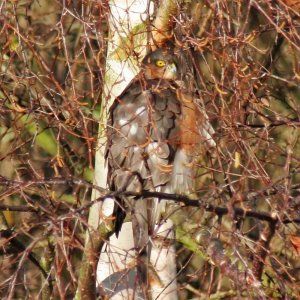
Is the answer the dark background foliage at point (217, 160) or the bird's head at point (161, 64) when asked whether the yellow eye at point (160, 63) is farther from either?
the dark background foliage at point (217, 160)

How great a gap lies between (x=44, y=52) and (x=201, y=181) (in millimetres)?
1517

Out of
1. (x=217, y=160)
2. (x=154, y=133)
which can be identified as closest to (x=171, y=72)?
(x=154, y=133)

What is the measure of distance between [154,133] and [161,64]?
324 millimetres

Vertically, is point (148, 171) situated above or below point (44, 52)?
below

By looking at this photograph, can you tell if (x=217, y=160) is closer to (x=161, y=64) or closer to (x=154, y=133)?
(x=154, y=133)

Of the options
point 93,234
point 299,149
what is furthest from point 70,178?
point 299,149

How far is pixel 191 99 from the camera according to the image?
4.55 m

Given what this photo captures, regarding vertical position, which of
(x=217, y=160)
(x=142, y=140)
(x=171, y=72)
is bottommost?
(x=217, y=160)

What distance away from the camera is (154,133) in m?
4.73

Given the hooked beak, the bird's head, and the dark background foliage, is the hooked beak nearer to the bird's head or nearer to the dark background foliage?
the bird's head

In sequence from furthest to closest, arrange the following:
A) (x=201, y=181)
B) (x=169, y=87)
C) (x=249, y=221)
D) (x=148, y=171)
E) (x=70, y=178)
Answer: (x=249, y=221), (x=201, y=181), (x=148, y=171), (x=169, y=87), (x=70, y=178)

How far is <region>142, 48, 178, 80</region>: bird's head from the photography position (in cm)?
460

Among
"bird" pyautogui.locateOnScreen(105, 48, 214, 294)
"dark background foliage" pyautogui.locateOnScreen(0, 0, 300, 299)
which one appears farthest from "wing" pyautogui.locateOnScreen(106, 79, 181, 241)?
"dark background foliage" pyautogui.locateOnScreen(0, 0, 300, 299)

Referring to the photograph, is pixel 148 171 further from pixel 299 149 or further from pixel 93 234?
pixel 299 149
